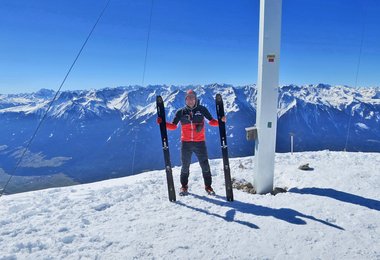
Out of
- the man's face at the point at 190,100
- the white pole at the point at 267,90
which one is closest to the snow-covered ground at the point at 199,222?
the white pole at the point at 267,90

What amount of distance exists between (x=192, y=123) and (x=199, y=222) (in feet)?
9.36

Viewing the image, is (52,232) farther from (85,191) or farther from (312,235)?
(312,235)

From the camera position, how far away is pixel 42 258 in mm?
4965

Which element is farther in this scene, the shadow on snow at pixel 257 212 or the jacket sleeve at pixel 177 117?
the jacket sleeve at pixel 177 117

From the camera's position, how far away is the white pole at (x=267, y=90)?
25.0 ft

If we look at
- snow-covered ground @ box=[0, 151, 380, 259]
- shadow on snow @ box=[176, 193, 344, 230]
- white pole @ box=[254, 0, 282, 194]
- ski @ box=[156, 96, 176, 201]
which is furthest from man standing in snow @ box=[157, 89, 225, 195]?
white pole @ box=[254, 0, 282, 194]

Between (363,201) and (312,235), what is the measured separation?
239 cm

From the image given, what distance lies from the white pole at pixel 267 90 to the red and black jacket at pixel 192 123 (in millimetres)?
1280

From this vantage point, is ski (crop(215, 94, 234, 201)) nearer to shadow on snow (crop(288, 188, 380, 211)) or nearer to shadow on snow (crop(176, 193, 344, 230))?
shadow on snow (crop(176, 193, 344, 230))

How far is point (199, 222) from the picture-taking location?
632 cm

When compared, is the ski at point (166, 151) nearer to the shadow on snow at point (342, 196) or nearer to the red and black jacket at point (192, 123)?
the red and black jacket at point (192, 123)

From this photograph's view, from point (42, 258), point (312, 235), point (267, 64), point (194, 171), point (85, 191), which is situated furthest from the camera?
point (194, 171)

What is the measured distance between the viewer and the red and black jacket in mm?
8305

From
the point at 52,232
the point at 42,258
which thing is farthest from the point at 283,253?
the point at 52,232
